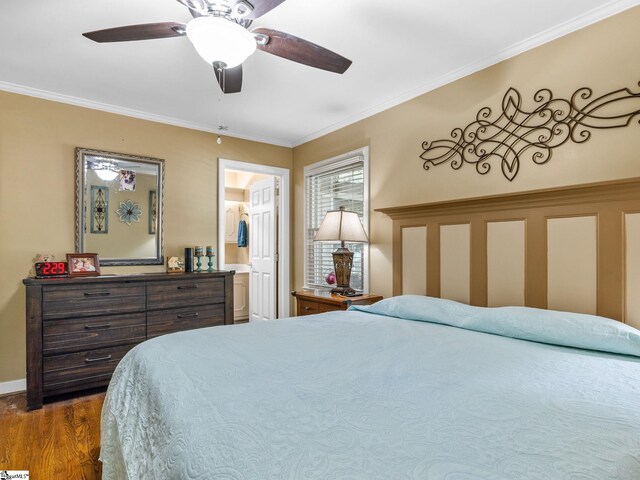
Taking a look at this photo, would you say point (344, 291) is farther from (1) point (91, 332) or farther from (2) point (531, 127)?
(1) point (91, 332)

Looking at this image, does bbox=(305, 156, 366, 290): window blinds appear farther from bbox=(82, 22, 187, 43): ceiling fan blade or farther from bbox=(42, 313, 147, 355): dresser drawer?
bbox=(82, 22, 187, 43): ceiling fan blade

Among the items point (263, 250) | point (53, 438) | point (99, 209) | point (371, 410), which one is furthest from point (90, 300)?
point (371, 410)

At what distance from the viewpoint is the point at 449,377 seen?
119cm

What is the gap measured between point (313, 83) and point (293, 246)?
2145mm

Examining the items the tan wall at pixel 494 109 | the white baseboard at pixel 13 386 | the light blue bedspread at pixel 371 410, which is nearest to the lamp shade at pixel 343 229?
the tan wall at pixel 494 109

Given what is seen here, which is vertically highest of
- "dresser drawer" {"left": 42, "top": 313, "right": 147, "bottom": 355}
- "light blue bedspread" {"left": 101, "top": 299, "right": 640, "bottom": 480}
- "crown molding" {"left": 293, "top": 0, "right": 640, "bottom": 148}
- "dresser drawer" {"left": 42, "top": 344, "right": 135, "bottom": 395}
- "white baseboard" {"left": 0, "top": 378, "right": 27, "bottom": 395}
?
"crown molding" {"left": 293, "top": 0, "right": 640, "bottom": 148}

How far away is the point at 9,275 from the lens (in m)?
2.99

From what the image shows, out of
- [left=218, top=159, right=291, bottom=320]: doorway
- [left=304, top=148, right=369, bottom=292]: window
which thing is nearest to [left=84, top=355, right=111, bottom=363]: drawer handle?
[left=218, top=159, right=291, bottom=320]: doorway

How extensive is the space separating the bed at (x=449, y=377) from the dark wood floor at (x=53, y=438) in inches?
20.4

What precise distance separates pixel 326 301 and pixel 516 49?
228 centimetres

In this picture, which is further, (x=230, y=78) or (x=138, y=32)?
(x=230, y=78)

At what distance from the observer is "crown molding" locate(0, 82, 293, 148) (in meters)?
3.01

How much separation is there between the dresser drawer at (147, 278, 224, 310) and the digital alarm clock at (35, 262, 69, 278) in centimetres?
66

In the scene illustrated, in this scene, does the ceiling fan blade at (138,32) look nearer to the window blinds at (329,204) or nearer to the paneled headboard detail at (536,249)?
the paneled headboard detail at (536,249)
